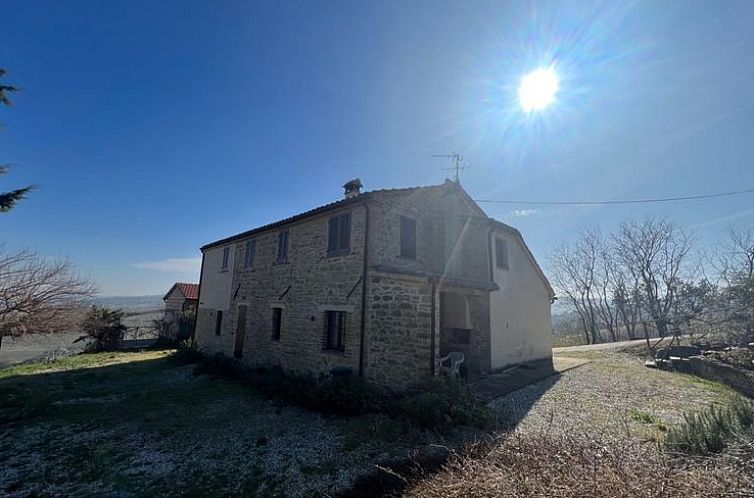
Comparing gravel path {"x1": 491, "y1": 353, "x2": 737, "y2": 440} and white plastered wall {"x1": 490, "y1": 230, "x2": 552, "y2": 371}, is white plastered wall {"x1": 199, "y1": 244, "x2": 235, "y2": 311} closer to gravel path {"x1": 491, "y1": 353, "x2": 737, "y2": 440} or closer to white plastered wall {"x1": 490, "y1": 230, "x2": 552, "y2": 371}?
white plastered wall {"x1": 490, "y1": 230, "x2": 552, "y2": 371}

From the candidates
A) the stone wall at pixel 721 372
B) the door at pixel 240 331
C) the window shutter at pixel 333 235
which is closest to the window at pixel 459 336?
the window shutter at pixel 333 235

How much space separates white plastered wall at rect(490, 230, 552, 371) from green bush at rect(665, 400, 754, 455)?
7.61 metres

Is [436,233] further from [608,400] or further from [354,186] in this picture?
[608,400]

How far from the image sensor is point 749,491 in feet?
8.89

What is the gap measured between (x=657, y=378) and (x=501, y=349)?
5528 mm

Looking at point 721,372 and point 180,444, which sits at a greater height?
point 721,372

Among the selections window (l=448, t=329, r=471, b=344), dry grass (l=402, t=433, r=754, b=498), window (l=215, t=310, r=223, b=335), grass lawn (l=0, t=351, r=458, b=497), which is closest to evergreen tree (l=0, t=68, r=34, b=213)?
grass lawn (l=0, t=351, r=458, b=497)

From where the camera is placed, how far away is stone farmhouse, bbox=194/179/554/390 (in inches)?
355

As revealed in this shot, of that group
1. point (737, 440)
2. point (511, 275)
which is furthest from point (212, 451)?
point (511, 275)

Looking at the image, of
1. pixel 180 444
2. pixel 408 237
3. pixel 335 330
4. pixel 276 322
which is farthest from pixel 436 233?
pixel 180 444

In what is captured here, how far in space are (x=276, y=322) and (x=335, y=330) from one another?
3.70 meters

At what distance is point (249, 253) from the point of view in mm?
15891

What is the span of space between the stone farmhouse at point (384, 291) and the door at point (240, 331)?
0.06 meters

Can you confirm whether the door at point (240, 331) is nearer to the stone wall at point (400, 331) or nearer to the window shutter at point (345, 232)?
the window shutter at point (345, 232)
